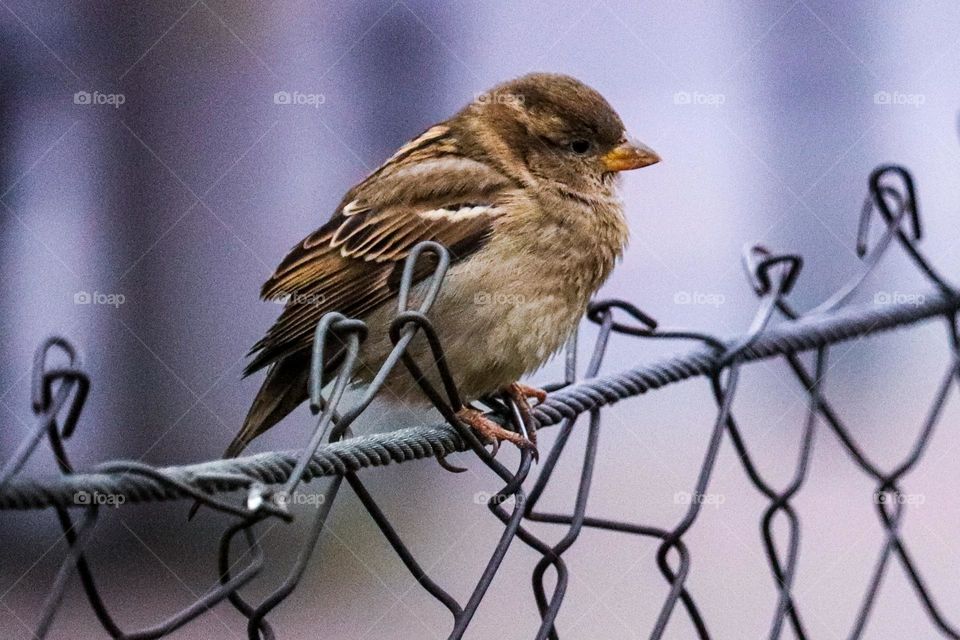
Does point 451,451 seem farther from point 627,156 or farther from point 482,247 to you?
point 627,156

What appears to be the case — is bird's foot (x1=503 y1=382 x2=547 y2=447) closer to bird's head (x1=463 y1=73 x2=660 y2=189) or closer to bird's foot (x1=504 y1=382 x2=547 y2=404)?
bird's foot (x1=504 y1=382 x2=547 y2=404)

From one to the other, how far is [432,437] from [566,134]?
94cm

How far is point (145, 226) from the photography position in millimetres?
2514

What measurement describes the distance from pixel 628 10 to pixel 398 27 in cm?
69

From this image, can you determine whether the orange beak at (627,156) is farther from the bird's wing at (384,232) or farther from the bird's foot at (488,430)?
the bird's foot at (488,430)

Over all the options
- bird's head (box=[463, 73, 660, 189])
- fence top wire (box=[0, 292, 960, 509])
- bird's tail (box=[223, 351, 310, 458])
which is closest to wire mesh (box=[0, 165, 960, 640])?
fence top wire (box=[0, 292, 960, 509])

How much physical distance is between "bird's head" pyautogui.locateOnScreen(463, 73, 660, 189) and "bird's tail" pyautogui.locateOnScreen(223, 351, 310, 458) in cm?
52

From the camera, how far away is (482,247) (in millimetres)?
1782

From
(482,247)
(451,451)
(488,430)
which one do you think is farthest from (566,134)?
(451,451)

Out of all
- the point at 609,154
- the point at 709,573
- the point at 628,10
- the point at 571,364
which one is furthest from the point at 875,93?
the point at 571,364

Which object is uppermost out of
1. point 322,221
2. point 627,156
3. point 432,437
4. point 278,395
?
point 627,156

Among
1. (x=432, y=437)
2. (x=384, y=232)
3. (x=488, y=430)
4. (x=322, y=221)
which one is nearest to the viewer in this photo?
(x=432, y=437)

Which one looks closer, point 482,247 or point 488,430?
point 488,430

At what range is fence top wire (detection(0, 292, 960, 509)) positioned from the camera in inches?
29.9
